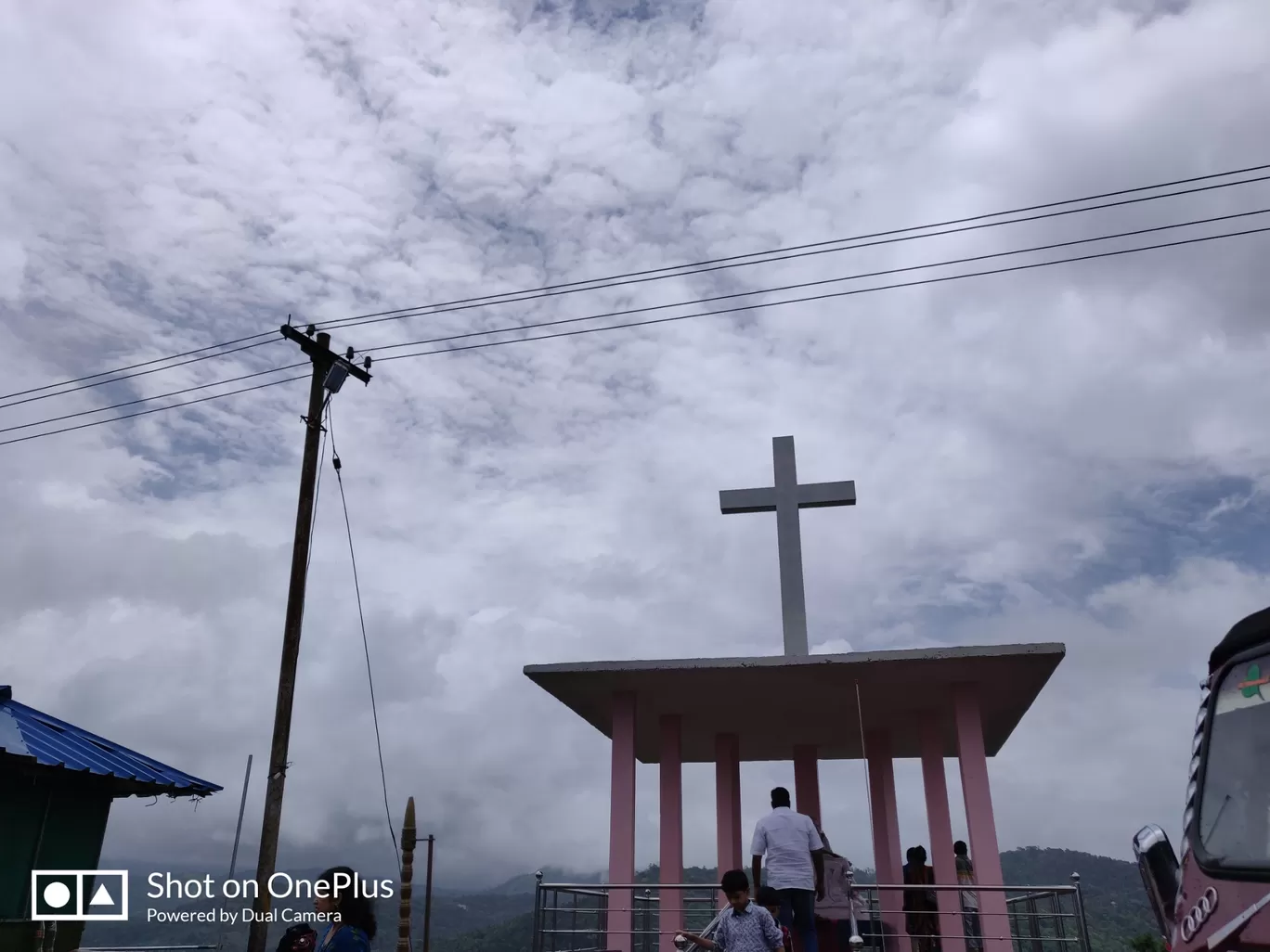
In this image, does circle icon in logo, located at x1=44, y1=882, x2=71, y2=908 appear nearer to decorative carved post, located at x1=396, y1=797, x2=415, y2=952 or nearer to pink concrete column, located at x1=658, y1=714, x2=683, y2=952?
decorative carved post, located at x1=396, y1=797, x2=415, y2=952

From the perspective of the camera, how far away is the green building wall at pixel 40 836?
11227 millimetres

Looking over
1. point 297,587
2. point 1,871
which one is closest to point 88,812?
point 1,871

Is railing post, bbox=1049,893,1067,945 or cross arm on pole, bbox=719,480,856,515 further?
cross arm on pole, bbox=719,480,856,515

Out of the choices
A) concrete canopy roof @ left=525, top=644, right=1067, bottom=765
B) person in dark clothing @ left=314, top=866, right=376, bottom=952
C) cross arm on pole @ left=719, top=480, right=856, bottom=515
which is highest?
cross arm on pole @ left=719, top=480, right=856, bottom=515

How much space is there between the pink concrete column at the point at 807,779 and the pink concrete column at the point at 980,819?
4.80 m

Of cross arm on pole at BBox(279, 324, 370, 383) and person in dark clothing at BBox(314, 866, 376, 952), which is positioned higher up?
cross arm on pole at BBox(279, 324, 370, 383)

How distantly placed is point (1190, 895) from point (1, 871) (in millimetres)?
12433

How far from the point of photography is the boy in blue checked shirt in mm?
7363

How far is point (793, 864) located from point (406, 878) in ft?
17.4

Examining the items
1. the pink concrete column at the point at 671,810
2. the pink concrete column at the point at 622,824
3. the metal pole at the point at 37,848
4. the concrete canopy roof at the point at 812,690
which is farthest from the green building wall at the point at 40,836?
the pink concrete column at the point at 671,810

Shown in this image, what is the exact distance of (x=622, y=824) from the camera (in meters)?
12.4

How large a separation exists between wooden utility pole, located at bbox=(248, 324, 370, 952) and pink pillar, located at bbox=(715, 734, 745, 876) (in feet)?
23.2

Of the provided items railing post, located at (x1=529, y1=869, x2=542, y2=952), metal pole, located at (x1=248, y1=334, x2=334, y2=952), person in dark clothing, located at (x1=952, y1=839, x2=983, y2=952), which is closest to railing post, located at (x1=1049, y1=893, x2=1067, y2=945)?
person in dark clothing, located at (x1=952, y1=839, x2=983, y2=952)

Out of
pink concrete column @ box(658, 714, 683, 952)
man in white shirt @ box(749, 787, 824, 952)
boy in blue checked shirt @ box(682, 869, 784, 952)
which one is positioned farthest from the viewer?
pink concrete column @ box(658, 714, 683, 952)
